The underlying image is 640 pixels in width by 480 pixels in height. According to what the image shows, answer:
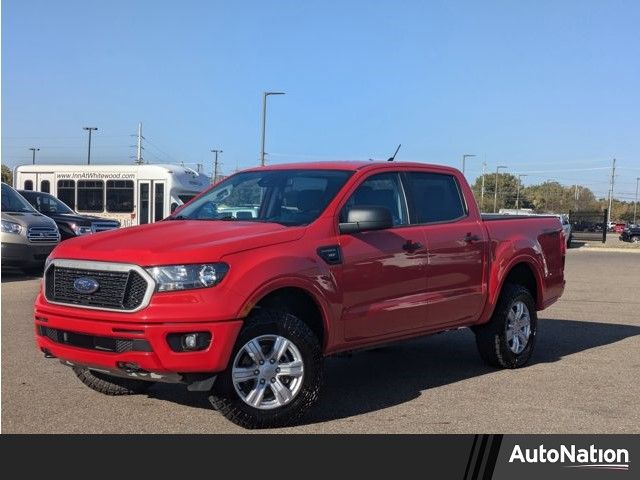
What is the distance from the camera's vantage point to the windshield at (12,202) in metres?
15.5

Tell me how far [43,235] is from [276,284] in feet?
37.4

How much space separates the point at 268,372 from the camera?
201 inches

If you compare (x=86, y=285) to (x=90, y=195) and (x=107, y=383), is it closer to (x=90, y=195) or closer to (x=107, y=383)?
(x=107, y=383)

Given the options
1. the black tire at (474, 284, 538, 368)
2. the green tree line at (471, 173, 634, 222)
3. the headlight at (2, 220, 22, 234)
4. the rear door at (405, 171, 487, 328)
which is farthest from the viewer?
the green tree line at (471, 173, 634, 222)

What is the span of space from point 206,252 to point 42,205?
15.4 m

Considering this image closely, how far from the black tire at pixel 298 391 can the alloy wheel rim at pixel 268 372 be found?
3 cm

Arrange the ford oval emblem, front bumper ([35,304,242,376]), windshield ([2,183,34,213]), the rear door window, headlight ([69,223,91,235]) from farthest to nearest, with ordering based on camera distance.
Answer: headlight ([69,223,91,235]), windshield ([2,183,34,213]), the rear door window, the ford oval emblem, front bumper ([35,304,242,376])

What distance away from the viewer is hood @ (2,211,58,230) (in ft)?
49.0

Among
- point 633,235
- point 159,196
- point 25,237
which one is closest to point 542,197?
point 633,235

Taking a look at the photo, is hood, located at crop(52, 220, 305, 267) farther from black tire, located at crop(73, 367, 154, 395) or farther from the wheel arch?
black tire, located at crop(73, 367, 154, 395)

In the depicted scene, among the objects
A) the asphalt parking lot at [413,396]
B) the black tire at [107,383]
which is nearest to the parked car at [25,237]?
the asphalt parking lot at [413,396]

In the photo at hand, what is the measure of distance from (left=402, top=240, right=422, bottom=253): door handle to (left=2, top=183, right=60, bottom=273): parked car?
10.8 metres

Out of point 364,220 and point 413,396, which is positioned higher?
point 364,220

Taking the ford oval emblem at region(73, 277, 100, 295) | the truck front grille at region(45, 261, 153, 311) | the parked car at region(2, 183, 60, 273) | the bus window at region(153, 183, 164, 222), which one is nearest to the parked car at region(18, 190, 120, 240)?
the parked car at region(2, 183, 60, 273)
